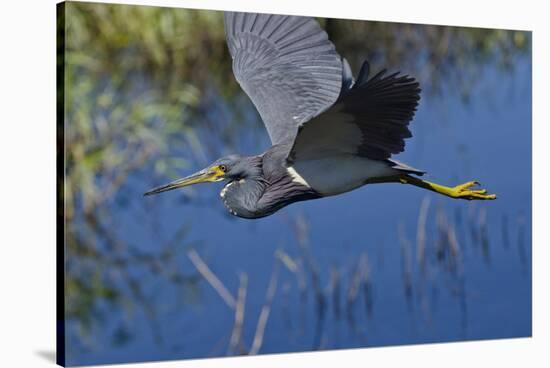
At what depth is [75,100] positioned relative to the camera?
4836 mm

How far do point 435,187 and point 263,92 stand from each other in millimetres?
927

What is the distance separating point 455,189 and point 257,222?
103 cm

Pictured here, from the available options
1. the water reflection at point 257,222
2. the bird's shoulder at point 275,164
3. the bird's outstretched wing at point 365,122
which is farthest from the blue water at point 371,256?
the bird's outstretched wing at point 365,122

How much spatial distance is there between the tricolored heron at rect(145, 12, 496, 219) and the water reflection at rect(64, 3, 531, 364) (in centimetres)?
8

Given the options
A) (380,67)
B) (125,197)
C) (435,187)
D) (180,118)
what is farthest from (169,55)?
(435,187)

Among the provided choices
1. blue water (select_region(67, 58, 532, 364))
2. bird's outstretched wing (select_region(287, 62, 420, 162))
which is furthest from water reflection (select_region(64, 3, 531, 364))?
bird's outstretched wing (select_region(287, 62, 420, 162))

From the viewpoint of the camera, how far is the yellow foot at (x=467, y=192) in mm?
5754

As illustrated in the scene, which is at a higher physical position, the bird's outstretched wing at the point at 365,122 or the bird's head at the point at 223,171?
the bird's outstretched wing at the point at 365,122

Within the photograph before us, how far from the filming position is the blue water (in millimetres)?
5117

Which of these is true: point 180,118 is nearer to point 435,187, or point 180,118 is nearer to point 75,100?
point 75,100

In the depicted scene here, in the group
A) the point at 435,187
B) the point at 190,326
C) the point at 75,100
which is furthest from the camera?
the point at 435,187

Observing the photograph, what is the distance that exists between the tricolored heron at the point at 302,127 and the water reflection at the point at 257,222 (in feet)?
0.26

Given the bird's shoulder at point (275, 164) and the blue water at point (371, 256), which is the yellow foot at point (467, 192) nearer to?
the blue water at point (371, 256)

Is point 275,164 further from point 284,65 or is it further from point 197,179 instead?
point 284,65
